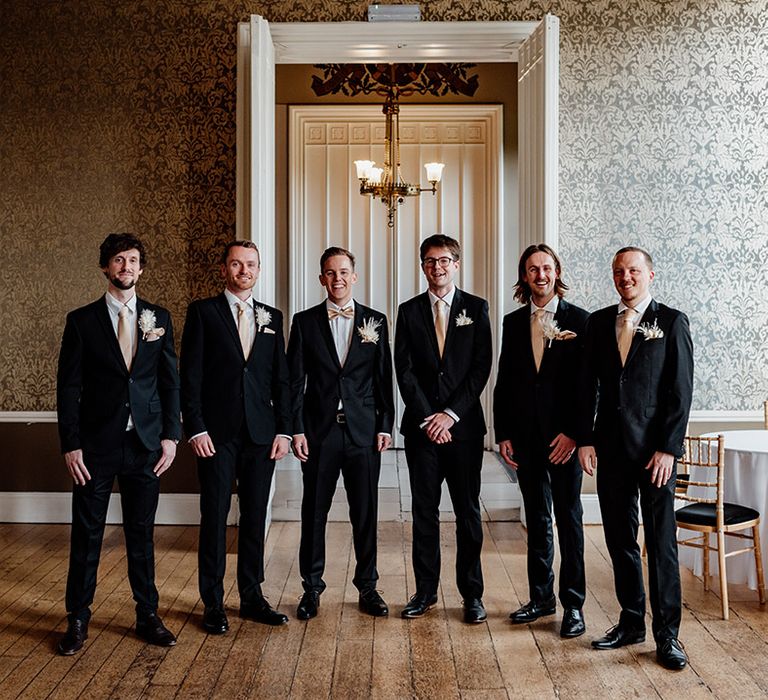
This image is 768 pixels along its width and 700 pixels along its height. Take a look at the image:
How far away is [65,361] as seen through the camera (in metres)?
3.43

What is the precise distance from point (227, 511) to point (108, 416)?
66 centimetres

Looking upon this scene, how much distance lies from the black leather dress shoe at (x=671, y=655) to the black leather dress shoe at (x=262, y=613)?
154 centimetres

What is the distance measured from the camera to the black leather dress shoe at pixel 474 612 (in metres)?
3.66

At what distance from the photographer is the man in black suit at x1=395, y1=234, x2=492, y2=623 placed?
12.1 feet

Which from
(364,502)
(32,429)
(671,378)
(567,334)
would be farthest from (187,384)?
(32,429)

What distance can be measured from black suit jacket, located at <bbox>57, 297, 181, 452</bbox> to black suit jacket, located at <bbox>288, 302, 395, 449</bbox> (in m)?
0.67

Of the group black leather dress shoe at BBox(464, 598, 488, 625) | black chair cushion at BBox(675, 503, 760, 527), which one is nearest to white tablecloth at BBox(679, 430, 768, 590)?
black chair cushion at BBox(675, 503, 760, 527)

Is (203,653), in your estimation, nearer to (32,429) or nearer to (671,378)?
(671,378)

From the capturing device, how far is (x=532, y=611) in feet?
12.1

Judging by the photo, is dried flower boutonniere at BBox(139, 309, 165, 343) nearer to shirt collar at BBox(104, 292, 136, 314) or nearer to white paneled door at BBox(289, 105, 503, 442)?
shirt collar at BBox(104, 292, 136, 314)

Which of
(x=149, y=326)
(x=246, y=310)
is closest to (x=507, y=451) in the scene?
(x=246, y=310)

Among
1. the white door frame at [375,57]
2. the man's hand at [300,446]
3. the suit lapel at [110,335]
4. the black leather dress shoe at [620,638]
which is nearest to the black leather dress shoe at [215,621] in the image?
the man's hand at [300,446]

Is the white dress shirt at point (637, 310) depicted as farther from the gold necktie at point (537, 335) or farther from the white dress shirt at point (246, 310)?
the white dress shirt at point (246, 310)

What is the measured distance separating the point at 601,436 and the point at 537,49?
2818 mm
